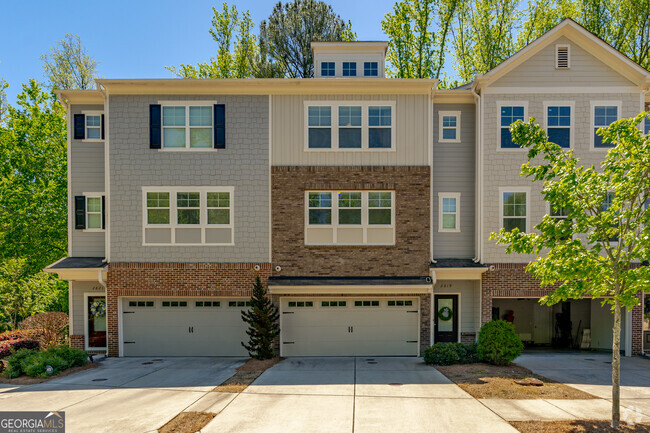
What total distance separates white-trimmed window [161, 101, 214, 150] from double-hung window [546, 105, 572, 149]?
1200cm

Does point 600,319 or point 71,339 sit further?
point 600,319

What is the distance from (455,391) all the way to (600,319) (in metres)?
10.2

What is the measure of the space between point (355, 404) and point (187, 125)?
435 inches

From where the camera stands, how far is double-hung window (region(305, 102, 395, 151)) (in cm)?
1575

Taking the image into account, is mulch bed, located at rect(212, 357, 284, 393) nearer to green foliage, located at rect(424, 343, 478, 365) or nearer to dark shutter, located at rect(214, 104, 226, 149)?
green foliage, located at rect(424, 343, 478, 365)

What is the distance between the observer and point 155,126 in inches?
619

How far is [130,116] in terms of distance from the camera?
1576 cm

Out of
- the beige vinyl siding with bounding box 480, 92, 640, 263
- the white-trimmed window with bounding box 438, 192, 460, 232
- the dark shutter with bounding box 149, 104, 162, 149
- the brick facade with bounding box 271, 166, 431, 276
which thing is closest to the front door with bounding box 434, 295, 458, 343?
the brick facade with bounding box 271, 166, 431, 276

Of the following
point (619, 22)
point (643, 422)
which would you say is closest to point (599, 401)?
point (643, 422)

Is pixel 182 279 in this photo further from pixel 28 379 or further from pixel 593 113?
pixel 593 113

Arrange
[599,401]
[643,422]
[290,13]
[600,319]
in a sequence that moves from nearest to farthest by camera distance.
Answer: [643,422], [599,401], [600,319], [290,13]

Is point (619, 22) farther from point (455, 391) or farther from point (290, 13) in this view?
point (455, 391)

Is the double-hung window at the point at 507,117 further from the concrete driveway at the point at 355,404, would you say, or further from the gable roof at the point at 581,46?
the concrete driveway at the point at 355,404

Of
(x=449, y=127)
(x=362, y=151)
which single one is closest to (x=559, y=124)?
(x=449, y=127)
